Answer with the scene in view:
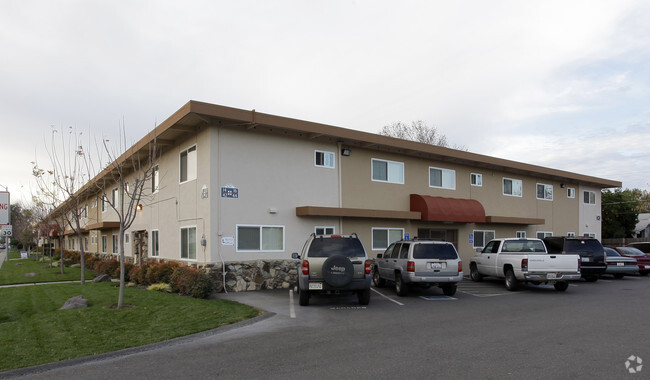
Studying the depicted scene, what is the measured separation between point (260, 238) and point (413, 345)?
995 centimetres

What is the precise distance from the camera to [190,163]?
1819 cm

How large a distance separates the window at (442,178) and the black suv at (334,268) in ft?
37.0

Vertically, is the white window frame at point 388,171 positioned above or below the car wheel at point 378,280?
above

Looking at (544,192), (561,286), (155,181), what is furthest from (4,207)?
(544,192)

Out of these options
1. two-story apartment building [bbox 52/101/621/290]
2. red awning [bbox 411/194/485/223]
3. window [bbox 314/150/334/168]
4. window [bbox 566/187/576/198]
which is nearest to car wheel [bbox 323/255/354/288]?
two-story apartment building [bbox 52/101/621/290]

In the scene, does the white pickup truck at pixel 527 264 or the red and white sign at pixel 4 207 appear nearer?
the red and white sign at pixel 4 207

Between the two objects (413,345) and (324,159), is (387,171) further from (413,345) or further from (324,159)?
(413,345)

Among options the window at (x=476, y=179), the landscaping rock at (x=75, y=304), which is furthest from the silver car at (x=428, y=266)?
the window at (x=476, y=179)

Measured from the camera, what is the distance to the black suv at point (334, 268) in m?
12.5

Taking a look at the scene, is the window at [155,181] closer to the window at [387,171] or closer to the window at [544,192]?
the window at [387,171]

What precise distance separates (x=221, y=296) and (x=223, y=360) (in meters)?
8.02

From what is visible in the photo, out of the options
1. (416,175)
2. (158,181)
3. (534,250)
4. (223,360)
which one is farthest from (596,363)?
(158,181)

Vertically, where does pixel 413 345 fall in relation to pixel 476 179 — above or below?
below

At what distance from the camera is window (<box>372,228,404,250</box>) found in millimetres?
20875
